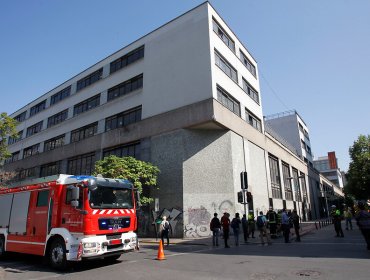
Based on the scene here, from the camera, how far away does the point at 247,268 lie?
8.45 meters

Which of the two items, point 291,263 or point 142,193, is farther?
point 142,193

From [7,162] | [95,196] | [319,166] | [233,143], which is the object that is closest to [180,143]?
[233,143]

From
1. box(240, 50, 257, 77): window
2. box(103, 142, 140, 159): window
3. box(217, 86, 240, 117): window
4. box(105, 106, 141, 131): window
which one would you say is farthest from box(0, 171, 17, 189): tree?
box(240, 50, 257, 77): window

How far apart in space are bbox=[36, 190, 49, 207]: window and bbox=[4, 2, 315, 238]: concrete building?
408 inches

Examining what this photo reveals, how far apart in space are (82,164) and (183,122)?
14.9 metres

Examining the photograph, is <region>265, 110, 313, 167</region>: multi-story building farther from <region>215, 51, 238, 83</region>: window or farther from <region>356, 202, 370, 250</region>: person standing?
<region>356, 202, 370, 250</region>: person standing

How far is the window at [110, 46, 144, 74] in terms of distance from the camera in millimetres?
29587

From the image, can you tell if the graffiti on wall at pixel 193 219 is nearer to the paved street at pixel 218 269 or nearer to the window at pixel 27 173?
the paved street at pixel 218 269

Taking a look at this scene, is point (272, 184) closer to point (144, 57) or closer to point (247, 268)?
point (144, 57)

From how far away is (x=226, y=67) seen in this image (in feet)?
89.7

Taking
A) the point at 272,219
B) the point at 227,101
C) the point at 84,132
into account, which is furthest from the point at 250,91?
the point at 84,132

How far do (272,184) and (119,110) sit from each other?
62.1ft

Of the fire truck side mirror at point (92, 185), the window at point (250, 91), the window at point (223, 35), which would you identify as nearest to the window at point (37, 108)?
the window at point (223, 35)

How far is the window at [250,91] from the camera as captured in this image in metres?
31.7
